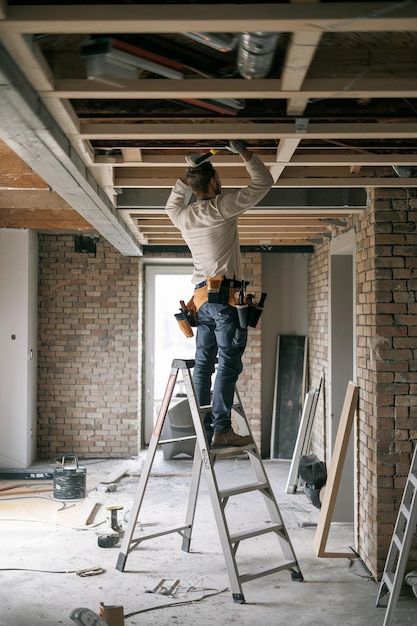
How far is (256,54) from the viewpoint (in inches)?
91.1

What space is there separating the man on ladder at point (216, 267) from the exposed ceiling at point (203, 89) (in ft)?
0.73

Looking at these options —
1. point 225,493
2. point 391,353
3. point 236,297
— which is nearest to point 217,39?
point 236,297

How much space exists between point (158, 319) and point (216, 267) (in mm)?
5767

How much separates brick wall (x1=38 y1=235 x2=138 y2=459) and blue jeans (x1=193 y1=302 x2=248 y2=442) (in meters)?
4.50

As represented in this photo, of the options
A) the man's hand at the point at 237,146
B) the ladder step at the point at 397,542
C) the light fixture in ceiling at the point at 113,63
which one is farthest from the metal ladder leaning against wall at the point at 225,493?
the light fixture in ceiling at the point at 113,63

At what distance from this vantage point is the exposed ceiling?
6.34ft

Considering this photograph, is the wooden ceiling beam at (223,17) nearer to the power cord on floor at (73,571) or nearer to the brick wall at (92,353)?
the power cord on floor at (73,571)

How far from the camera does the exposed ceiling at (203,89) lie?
1.93m

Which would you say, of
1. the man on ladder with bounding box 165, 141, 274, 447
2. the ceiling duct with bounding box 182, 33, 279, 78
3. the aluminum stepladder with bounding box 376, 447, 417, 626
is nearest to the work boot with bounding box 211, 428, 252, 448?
the man on ladder with bounding box 165, 141, 274, 447

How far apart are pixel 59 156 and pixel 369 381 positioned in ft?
9.17

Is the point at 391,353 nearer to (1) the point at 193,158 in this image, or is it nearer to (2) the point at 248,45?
(1) the point at 193,158

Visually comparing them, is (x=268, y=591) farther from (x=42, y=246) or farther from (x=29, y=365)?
(x=42, y=246)

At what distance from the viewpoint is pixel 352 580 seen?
4715 millimetres

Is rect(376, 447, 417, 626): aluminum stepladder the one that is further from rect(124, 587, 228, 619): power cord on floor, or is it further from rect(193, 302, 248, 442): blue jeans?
rect(193, 302, 248, 442): blue jeans
